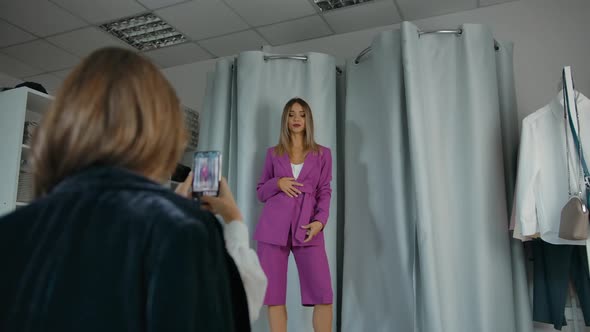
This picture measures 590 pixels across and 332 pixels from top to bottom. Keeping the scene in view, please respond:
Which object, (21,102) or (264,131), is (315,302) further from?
(21,102)

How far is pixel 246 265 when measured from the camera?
820 mm

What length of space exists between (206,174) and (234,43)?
2.74 m

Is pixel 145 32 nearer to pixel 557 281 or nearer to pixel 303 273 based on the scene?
pixel 303 273

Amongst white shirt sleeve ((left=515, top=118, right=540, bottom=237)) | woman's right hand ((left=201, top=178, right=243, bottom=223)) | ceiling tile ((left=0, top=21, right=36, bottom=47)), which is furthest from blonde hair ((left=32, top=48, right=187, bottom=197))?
ceiling tile ((left=0, top=21, right=36, bottom=47))

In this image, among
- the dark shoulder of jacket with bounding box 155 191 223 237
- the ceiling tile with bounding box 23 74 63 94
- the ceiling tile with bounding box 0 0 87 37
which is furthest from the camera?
the ceiling tile with bounding box 23 74 63 94

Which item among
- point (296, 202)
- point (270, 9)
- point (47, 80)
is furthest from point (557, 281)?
point (47, 80)

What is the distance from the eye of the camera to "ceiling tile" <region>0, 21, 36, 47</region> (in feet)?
10.6

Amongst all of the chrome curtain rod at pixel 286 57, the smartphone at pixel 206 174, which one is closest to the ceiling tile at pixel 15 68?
the chrome curtain rod at pixel 286 57

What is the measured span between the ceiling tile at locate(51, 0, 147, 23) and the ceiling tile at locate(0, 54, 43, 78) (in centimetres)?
114

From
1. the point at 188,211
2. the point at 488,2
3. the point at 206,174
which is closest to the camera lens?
the point at 188,211

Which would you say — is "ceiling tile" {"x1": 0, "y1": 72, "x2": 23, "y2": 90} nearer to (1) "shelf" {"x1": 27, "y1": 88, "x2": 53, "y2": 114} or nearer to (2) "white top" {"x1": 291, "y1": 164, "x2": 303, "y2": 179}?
(1) "shelf" {"x1": 27, "y1": 88, "x2": 53, "y2": 114}

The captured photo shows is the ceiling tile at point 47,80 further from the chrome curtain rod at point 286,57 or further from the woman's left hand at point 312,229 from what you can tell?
the woman's left hand at point 312,229

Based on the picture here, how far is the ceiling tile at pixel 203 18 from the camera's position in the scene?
9.78ft

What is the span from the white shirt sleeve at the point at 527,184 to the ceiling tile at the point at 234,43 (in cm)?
201
